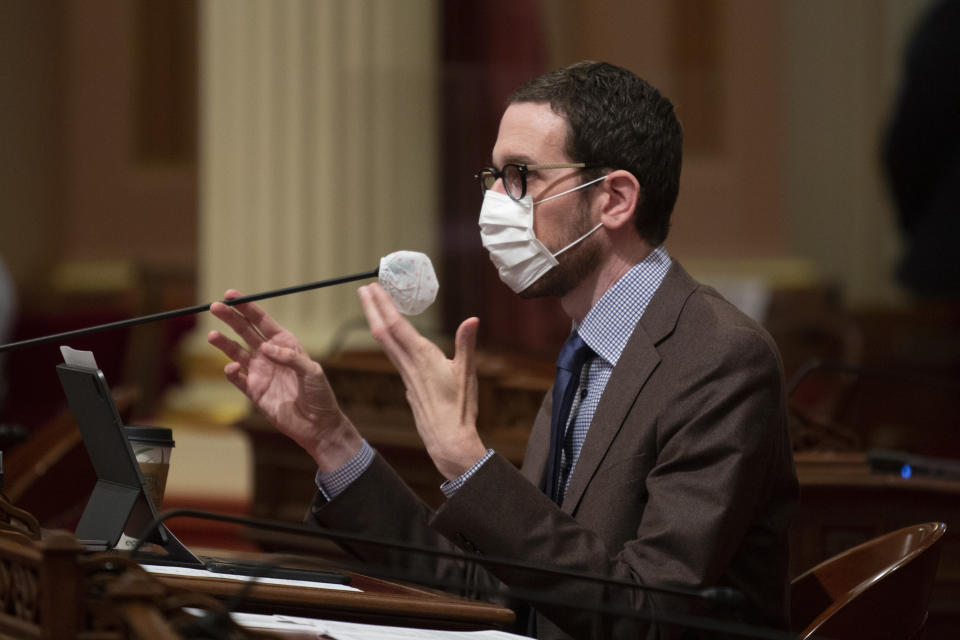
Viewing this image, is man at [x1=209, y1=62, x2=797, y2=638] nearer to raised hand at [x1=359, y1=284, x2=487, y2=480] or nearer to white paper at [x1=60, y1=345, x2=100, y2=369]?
raised hand at [x1=359, y1=284, x2=487, y2=480]

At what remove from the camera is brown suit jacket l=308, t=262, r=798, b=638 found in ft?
5.75

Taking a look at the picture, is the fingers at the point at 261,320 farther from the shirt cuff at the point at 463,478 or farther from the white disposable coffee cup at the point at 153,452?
the shirt cuff at the point at 463,478

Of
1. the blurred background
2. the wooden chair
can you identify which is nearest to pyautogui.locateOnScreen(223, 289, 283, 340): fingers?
the wooden chair

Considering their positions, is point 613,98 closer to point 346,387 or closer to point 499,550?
point 499,550

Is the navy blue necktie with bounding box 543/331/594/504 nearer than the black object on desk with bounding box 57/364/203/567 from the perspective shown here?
No

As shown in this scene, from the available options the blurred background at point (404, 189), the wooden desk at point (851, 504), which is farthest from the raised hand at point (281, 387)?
the wooden desk at point (851, 504)

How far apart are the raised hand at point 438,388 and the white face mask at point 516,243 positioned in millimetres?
355

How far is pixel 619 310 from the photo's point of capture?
2053 millimetres

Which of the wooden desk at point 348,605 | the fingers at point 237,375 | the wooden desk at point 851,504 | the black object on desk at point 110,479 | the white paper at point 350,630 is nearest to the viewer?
the white paper at point 350,630

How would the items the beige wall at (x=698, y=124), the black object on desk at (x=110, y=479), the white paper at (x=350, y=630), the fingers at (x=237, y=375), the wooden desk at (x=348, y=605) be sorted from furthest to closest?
the beige wall at (x=698, y=124) → the fingers at (x=237, y=375) → the black object on desk at (x=110, y=479) → the wooden desk at (x=348, y=605) → the white paper at (x=350, y=630)

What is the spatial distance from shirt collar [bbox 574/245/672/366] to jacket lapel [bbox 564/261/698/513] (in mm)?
35

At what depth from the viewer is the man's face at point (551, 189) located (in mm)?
2076

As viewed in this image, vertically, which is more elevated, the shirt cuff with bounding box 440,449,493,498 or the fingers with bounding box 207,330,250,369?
the fingers with bounding box 207,330,250,369

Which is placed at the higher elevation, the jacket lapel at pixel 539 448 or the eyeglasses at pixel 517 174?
the eyeglasses at pixel 517 174
